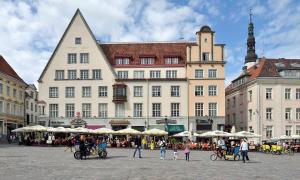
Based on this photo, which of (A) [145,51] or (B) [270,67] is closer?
(B) [270,67]

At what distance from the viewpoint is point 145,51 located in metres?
71.8

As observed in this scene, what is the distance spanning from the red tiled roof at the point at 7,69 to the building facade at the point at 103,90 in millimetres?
5159

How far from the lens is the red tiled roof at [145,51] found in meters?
69.7

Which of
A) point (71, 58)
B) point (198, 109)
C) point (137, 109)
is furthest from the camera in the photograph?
point (71, 58)

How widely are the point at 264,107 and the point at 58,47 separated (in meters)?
32.5

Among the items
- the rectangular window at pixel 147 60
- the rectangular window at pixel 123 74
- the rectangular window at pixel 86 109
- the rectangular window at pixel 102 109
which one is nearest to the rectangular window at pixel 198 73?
the rectangular window at pixel 147 60

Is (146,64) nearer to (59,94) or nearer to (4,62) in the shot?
(59,94)

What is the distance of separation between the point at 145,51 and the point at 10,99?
2182cm

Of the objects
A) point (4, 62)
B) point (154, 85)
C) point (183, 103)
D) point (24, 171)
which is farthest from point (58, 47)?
point (24, 171)

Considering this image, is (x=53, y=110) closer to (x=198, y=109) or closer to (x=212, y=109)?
(x=198, y=109)

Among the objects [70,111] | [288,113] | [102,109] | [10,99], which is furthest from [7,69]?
[288,113]

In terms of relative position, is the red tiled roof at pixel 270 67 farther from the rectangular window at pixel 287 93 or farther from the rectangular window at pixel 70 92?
the rectangular window at pixel 70 92

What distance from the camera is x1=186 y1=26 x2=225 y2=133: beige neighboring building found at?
6688cm

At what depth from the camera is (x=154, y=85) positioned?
→ 67938 millimetres
